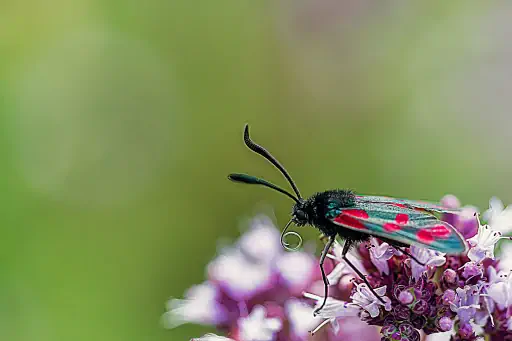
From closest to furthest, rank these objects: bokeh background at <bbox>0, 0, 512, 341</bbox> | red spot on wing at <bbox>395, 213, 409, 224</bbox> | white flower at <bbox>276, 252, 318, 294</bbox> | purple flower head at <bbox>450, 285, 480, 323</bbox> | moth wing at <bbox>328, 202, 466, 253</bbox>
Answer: moth wing at <bbox>328, 202, 466, 253</bbox>
red spot on wing at <bbox>395, 213, 409, 224</bbox>
purple flower head at <bbox>450, 285, 480, 323</bbox>
white flower at <bbox>276, 252, 318, 294</bbox>
bokeh background at <bbox>0, 0, 512, 341</bbox>

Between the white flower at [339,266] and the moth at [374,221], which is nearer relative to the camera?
the moth at [374,221]

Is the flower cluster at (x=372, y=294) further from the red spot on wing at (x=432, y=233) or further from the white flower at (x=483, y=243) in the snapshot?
the red spot on wing at (x=432, y=233)

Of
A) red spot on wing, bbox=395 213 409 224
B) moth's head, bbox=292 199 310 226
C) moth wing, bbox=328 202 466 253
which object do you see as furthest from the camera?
moth's head, bbox=292 199 310 226

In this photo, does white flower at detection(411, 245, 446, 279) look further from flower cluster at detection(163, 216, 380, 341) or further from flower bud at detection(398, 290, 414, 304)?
flower cluster at detection(163, 216, 380, 341)

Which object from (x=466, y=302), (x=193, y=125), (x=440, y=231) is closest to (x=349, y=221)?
(x=440, y=231)

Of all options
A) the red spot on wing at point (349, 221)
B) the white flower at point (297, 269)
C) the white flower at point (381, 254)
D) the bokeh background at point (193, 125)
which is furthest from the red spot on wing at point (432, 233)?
the bokeh background at point (193, 125)

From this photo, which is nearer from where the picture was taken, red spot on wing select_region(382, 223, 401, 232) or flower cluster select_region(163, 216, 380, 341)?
red spot on wing select_region(382, 223, 401, 232)

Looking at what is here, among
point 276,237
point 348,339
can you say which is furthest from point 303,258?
point 348,339

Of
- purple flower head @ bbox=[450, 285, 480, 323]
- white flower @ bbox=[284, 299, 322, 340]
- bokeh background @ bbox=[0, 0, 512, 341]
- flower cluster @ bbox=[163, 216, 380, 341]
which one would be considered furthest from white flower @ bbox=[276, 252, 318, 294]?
bokeh background @ bbox=[0, 0, 512, 341]
